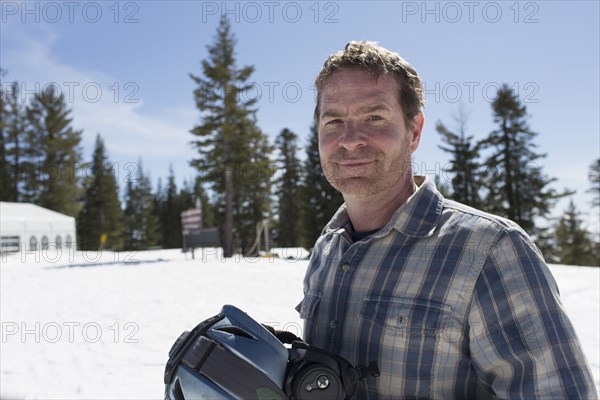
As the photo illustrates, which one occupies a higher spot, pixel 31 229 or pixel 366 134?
pixel 366 134

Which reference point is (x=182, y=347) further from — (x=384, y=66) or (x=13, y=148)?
(x=13, y=148)

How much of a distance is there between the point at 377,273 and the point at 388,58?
2.93 feet

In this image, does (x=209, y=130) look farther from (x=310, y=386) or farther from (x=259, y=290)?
(x=310, y=386)

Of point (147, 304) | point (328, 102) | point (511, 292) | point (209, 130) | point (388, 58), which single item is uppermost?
point (209, 130)

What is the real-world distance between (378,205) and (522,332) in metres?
0.78

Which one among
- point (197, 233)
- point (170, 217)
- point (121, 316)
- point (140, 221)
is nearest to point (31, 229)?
point (197, 233)

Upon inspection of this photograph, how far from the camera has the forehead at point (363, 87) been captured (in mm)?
1958

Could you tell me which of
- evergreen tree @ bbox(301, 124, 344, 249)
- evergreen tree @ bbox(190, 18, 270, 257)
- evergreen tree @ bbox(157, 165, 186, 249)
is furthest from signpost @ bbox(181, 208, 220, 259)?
evergreen tree @ bbox(157, 165, 186, 249)

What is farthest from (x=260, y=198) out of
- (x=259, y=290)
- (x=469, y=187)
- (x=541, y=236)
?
(x=259, y=290)

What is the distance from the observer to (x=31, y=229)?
28.7 m

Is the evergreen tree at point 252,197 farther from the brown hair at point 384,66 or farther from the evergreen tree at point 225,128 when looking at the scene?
the brown hair at point 384,66

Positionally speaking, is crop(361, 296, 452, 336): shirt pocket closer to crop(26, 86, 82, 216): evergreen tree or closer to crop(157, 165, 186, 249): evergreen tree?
crop(26, 86, 82, 216): evergreen tree

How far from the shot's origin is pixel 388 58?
197cm

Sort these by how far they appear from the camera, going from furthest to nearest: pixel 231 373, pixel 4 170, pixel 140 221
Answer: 1. pixel 140 221
2. pixel 4 170
3. pixel 231 373
